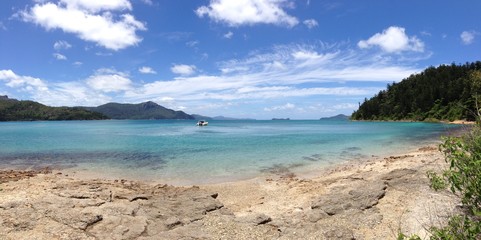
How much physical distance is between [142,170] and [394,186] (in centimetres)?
1648

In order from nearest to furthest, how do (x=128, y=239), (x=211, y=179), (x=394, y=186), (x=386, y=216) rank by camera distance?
A: (x=128, y=239), (x=386, y=216), (x=394, y=186), (x=211, y=179)

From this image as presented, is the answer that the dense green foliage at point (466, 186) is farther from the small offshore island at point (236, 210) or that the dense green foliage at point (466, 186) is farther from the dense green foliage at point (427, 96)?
the dense green foliage at point (427, 96)

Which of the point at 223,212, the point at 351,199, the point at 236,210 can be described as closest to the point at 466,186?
the point at 351,199

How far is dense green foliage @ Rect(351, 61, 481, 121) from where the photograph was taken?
108 meters

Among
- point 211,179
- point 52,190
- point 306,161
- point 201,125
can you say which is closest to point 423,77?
point 201,125

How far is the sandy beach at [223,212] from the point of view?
370 inches

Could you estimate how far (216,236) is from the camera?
941cm

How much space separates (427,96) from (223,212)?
135 m

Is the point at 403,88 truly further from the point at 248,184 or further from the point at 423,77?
the point at 248,184

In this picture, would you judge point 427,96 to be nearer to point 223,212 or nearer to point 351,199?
point 351,199

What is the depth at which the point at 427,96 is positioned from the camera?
12481cm

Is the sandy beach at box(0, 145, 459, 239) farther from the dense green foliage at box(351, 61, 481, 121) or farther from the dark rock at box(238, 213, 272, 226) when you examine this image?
the dense green foliage at box(351, 61, 481, 121)

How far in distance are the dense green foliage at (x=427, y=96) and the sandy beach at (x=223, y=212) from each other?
329ft

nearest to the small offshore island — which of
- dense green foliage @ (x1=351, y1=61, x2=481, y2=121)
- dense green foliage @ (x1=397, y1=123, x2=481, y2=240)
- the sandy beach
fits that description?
the sandy beach
